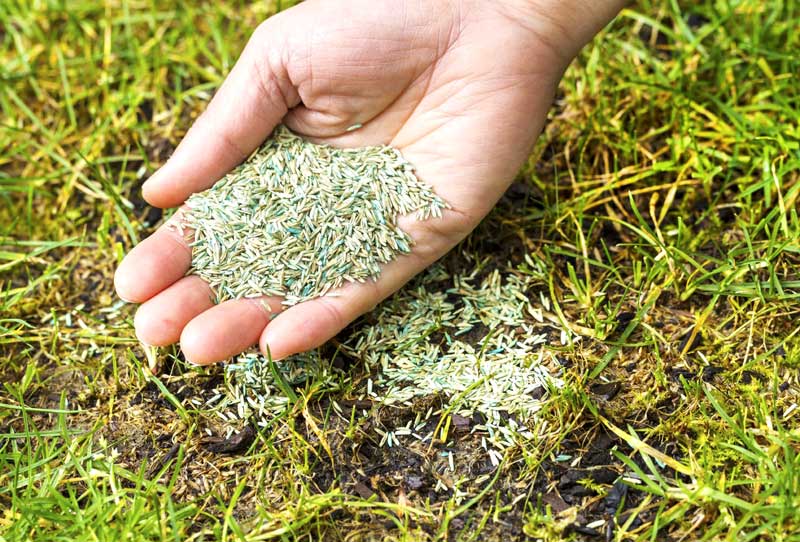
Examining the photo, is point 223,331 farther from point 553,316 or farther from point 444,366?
point 553,316

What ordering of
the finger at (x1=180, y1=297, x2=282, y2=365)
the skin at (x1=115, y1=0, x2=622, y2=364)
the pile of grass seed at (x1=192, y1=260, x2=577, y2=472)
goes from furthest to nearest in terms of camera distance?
the skin at (x1=115, y1=0, x2=622, y2=364)
the pile of grass seed at (x1=192, y1=260, x2=577, y2=472)
the finger at (x1=180, y1=297, x2=282, y2=365)

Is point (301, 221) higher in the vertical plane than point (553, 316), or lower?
higher

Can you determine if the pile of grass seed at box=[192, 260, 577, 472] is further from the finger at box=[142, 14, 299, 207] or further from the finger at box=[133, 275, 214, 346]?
the finger at box=[142, 14, 299, 207]

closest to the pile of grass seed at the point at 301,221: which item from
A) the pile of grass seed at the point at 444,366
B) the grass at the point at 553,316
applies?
the pile of grass seed at the point at 444,366

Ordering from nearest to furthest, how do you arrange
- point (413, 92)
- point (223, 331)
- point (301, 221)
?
point (223, 331), point (301, 221), point (413, 92)

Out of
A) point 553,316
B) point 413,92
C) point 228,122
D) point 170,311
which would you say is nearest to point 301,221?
point 228,122

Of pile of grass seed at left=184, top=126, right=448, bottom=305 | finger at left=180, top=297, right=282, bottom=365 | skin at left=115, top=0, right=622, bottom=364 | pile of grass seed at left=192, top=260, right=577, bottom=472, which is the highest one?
skin at left=115, top=0, right=622, bottom=364

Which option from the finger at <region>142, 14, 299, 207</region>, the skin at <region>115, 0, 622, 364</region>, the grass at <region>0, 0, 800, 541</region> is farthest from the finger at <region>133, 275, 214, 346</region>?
the finger at <region>142, 14, 299, 207</region>
